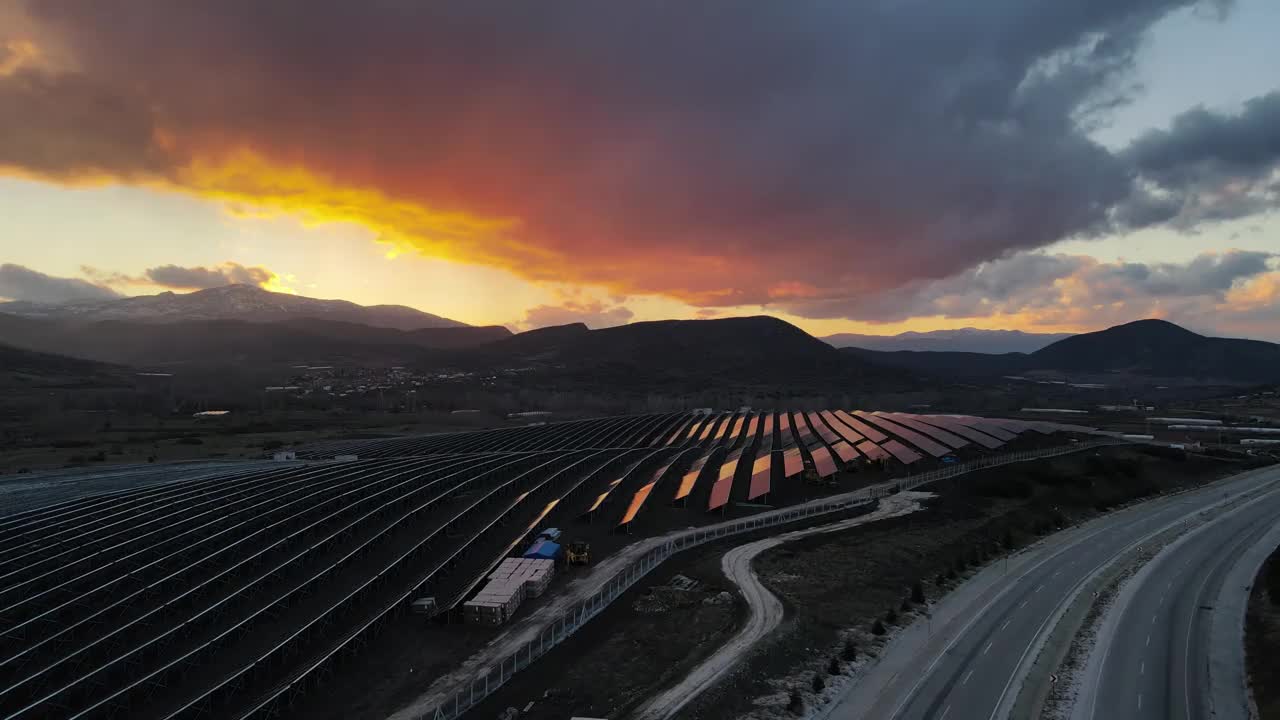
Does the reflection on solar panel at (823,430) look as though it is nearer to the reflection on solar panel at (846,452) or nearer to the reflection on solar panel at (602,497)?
the reflection on solar panel at (846,452)

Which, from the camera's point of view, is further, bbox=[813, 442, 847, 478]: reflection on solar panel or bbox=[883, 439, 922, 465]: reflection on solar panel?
bbox=[883, 439, 922, 465]: reflection on solar panel

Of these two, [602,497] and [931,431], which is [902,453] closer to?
[931,431]

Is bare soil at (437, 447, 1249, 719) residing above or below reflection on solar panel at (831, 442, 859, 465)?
below

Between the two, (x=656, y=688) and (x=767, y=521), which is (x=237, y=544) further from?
(x=767, y=521)

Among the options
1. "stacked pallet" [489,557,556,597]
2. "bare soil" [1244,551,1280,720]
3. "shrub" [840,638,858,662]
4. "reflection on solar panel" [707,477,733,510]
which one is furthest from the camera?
"reflection on solar panel" [707,477,733,510]

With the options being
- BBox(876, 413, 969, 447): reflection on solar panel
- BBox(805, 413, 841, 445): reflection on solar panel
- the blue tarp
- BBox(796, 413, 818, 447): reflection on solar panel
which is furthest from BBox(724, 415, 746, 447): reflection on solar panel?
the blue tarp

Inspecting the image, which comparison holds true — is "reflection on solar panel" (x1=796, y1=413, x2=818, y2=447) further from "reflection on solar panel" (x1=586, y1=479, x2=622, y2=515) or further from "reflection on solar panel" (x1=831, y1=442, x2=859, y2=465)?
"reflection on solar panel" (x1=586, y1=479, x2=622, y2=515)
